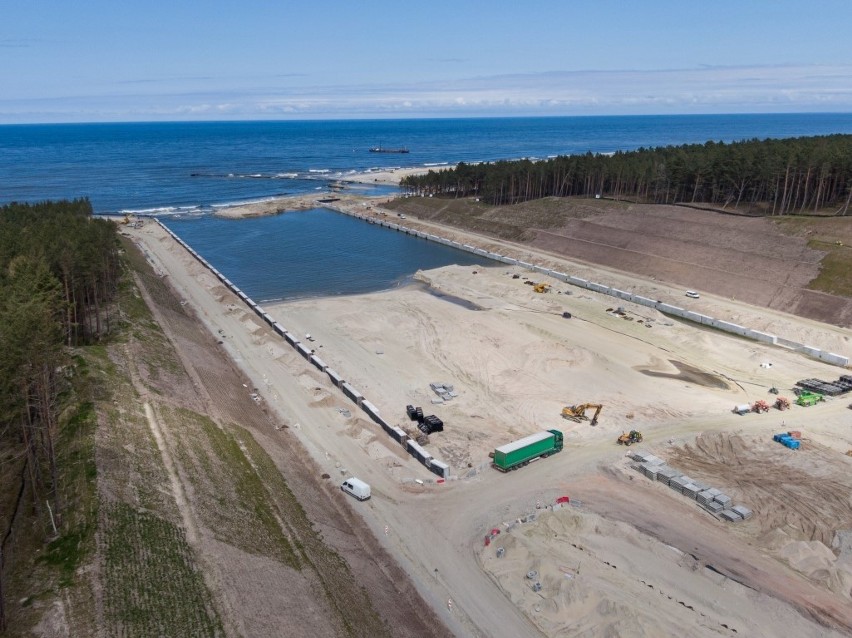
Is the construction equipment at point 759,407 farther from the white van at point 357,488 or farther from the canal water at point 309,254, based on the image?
the canal water at point 309,254

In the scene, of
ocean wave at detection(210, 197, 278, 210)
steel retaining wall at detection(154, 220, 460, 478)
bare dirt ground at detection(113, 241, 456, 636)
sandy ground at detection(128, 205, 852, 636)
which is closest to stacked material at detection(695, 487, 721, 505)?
sandy ground at detection(128, 205, 852, 636)

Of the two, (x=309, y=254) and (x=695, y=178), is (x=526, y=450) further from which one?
(x=695, y=178)

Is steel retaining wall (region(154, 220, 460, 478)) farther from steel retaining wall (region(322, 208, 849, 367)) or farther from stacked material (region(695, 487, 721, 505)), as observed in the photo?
steel retaining wall (region(322, 208, 849, 367))

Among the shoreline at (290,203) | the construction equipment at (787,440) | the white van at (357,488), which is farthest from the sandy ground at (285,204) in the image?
the construction equipment at (787,440)

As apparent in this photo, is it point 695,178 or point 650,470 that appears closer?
point 650,470

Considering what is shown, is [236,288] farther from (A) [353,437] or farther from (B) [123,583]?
(B) [123,583]

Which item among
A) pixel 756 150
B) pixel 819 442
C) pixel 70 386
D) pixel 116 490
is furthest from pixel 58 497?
pixel 756 150

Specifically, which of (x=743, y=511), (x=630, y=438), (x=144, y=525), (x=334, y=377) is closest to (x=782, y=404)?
(x=630, y=438)
